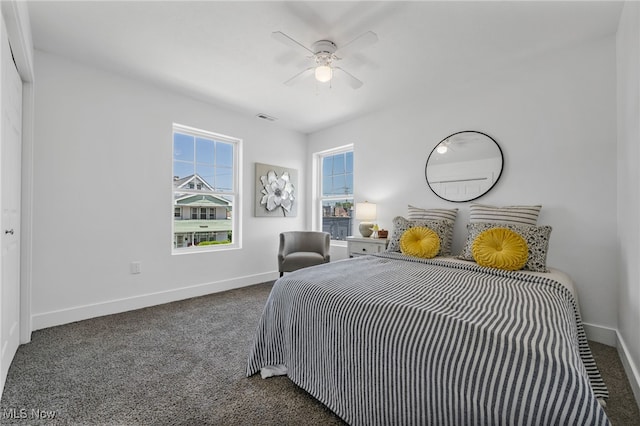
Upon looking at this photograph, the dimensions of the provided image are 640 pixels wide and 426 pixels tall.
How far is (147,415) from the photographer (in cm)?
145

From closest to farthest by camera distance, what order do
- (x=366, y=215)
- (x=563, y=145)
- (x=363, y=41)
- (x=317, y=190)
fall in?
(x=363, y=41), (x=563, y=145), (x=366, y=215), (x=317, y=190)

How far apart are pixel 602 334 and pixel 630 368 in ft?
2.22

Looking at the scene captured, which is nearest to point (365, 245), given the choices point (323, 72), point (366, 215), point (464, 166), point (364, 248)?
point (364, 248)

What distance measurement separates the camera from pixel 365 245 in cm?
349

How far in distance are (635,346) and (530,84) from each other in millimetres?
2205

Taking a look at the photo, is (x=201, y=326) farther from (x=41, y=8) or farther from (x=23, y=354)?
(x=41, y=8)

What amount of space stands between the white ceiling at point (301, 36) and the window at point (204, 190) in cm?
80

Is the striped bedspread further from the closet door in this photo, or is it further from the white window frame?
the white window frame

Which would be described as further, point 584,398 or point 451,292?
point 451,292

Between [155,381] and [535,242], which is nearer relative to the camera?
[155,381]

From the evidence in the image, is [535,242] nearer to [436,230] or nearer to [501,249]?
[501,249]

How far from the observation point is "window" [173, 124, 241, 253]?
359 centimetres

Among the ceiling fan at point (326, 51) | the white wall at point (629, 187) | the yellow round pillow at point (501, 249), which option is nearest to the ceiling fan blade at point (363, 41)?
the ceiling fan at point (326, 51)

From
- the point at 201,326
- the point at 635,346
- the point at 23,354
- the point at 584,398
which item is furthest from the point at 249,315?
the point at 635,346
